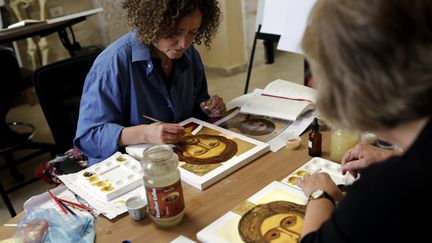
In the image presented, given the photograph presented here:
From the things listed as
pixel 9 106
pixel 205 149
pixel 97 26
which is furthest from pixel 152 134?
pixel 97 26

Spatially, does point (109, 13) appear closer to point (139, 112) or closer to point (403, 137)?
point (139, 112)

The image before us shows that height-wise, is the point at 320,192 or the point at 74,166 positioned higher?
the point at 320,192

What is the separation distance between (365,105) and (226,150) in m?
0.70

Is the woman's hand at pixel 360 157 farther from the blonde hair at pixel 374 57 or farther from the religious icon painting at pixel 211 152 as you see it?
the blonde hair at pixel 374 57

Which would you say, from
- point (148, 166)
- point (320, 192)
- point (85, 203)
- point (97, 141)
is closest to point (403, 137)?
point (320, 192)

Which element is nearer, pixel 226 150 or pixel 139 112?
pixel 226 150

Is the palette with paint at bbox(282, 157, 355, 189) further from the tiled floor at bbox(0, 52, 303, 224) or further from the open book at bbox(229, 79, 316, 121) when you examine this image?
the tiled floor at bbox(0, 52, 303, 224)

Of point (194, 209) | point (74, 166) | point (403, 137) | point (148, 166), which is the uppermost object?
point (403, 137)

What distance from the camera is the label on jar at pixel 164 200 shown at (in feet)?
3.12

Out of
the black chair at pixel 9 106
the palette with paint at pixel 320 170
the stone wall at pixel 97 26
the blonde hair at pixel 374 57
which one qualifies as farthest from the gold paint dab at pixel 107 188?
the stone wall at pixel 97 26

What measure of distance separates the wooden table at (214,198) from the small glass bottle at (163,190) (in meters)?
0.03

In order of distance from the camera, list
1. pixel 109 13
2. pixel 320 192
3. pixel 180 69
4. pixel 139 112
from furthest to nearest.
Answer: pixel 109 13 → pixel 180 69 → pixel 139 112 → pixel 320 192

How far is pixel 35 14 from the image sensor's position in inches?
156

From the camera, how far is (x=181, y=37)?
1423 mm
